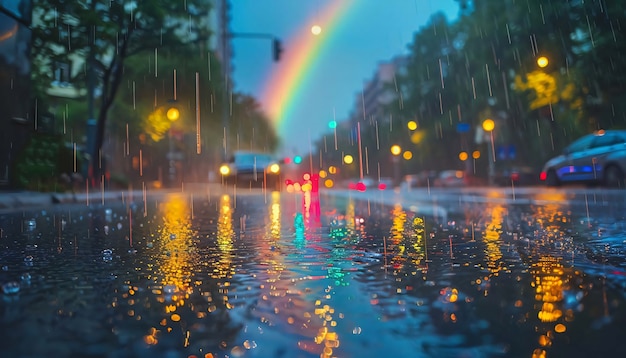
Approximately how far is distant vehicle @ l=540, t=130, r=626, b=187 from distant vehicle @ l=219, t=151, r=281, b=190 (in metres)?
12.8

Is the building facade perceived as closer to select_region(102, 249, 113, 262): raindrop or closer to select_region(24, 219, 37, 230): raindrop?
select_region(24, 219, 37, 230): raindrop

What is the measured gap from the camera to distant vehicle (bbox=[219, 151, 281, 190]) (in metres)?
27.8

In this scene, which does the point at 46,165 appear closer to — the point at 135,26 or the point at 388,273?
the point at 135,26

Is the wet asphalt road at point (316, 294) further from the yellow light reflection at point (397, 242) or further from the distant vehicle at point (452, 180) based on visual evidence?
the distant vehicle at point (452, 180)

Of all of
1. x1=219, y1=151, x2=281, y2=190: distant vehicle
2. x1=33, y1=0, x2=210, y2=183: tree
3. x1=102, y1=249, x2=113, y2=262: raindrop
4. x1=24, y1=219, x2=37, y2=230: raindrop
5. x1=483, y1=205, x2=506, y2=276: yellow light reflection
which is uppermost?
x1=33, y1=0, x2=210, y2=183: tree

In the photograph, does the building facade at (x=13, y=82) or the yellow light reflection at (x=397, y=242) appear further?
the building facade at (x=13, y=82)

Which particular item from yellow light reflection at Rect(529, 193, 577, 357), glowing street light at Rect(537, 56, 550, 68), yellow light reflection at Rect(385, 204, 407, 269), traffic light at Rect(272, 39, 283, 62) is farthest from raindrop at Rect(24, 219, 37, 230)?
glowing street light at Rect(537, 56, 550, 68)

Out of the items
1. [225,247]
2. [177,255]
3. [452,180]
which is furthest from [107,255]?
[452,180]

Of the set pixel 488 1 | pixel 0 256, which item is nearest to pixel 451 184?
pixel 488 1

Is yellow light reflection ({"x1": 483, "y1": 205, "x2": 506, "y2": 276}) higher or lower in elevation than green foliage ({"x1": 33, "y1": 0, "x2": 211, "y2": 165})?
lower

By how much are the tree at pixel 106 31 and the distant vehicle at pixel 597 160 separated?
14138 millimetres

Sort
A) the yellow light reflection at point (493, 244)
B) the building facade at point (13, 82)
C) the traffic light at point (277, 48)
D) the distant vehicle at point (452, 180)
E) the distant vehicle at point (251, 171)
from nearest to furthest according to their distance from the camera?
1. the yellow light reflection at point (493, 244)
2. the building facade at point (13, 82)
3. the traffic light at point (277, 48)
4. the distant vehicle at point (251, 171)
5. the distant vehicle at point (452, 180)

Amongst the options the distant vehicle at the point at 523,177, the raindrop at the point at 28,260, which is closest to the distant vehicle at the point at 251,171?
the distant vehicle at the point at 523,177

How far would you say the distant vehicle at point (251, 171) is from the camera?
2783cm
